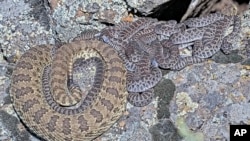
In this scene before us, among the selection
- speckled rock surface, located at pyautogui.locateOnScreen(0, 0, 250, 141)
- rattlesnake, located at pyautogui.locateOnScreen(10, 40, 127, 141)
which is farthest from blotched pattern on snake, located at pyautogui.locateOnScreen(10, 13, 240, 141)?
speckled rock surface, located at pyautogui.locateOnScreen(0, 0, 250, 141)

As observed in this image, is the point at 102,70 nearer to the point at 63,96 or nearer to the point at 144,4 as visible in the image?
the point at 63,96

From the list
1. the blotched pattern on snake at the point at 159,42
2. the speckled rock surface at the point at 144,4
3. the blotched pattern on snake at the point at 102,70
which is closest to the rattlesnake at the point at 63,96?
the blotched pattern on snake at the point at 102,70

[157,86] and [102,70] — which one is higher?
[102,70]

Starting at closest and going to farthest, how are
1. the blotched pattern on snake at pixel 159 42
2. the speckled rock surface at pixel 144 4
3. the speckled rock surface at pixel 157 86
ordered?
1. the speckled rock surface at pixel 157 86
2. the blotched pattern on snake at pixel 159 42
3. the speckled rock surface at pixel 144 4

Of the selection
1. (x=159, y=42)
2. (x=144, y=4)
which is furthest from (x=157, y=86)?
(x=144, y=4)

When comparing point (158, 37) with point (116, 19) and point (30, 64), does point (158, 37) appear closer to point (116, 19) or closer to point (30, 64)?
point (116, 19)

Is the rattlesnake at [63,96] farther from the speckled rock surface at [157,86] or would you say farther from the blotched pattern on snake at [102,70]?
the speckled rock surface at [157,86]

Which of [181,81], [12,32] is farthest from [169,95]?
[12,32]
